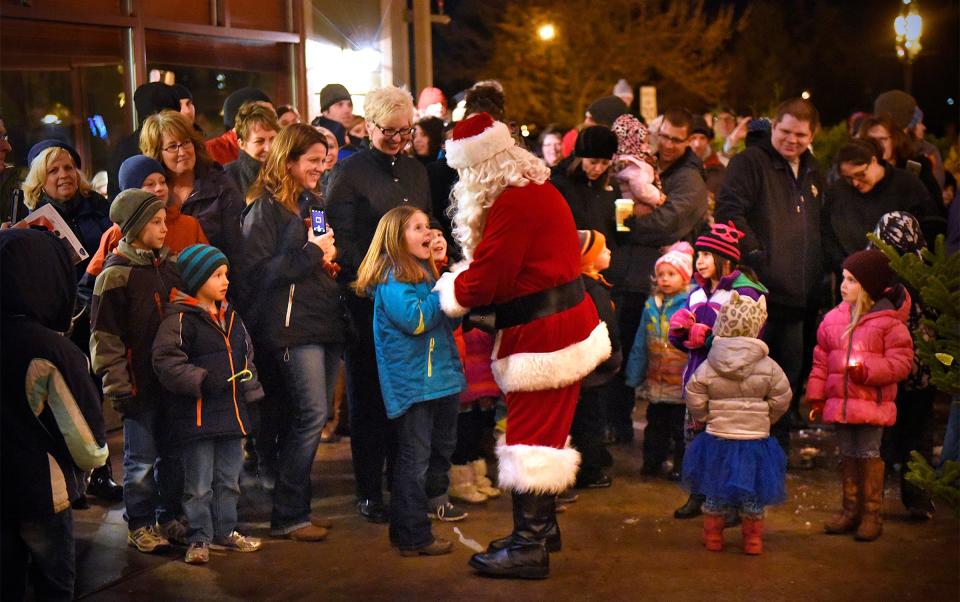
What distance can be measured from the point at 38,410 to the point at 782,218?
497cm

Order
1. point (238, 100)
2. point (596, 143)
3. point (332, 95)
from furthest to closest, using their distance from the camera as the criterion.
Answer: point (332, 95), point (238, 100), point (596, 143)

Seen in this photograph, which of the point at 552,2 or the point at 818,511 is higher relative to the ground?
the point at 552,2

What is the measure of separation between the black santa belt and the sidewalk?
1.33 m

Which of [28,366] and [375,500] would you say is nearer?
[28,366]

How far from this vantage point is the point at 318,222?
6.79 metres

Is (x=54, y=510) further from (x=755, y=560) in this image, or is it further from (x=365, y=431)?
(x=755, y=560)

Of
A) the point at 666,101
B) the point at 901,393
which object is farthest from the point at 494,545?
the point at 666,101

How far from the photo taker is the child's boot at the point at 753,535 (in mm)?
6445

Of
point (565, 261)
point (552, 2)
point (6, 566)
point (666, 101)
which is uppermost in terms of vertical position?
point (552, 2)

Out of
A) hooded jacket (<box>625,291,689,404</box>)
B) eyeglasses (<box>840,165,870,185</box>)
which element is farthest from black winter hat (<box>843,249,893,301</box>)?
eyeglasses (<box>840,165,870,185</box>)

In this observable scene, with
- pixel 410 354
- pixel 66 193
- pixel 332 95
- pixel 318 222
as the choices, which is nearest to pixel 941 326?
pixel 410 354

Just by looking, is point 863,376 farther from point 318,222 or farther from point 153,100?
point 153,100

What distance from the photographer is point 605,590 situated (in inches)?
233

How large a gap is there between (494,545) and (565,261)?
1561 millimetres
